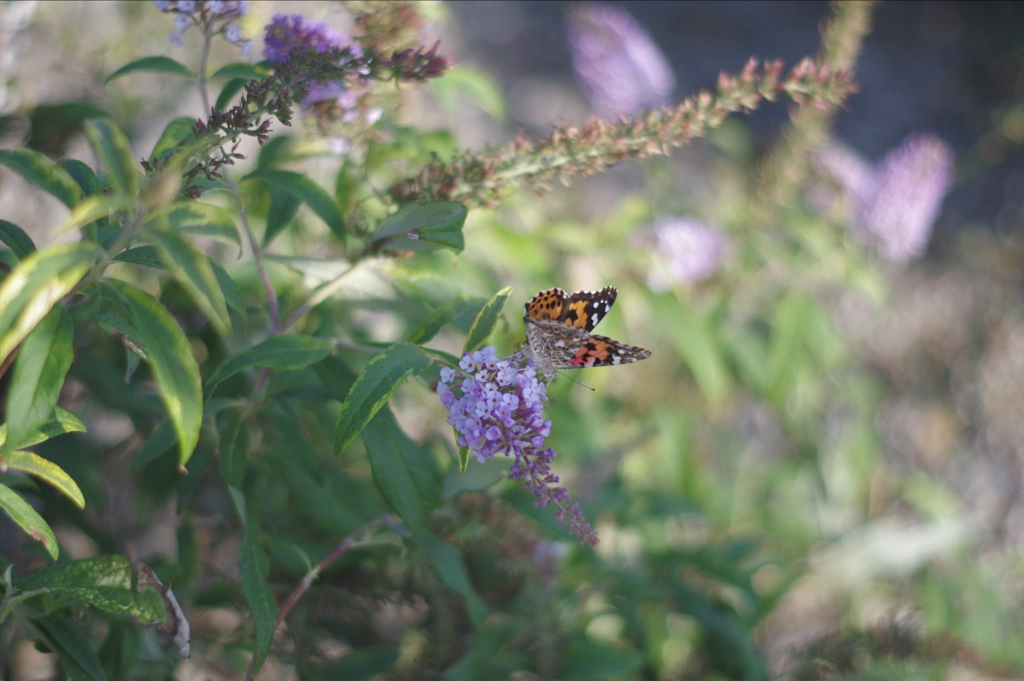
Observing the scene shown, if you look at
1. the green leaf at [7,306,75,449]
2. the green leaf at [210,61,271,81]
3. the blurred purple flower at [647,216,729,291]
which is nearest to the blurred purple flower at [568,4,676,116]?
the blurred purple flower at [647,216,729,291]

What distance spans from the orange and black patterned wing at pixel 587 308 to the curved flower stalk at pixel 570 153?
0.62 feet

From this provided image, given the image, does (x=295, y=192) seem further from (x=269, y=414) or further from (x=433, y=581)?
(x=433, y=581)

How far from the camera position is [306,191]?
46.8 inches

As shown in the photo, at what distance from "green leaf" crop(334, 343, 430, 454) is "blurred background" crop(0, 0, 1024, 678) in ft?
1.11

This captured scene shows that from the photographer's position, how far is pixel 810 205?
8.74ft

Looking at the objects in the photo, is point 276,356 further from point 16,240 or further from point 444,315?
point 16,240

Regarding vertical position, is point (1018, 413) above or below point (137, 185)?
above

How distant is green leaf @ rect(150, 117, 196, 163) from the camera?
97 centimetres

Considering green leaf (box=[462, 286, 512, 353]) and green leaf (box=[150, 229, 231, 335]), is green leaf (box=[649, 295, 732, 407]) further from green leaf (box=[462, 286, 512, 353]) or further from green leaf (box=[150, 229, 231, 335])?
green leaf (box=[150, 229, 231, 335])

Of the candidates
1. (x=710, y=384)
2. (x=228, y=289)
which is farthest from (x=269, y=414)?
(x=710, y=384)

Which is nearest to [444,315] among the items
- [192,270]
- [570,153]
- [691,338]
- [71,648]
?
[570,153]

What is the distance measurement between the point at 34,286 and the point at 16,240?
1.28 feet

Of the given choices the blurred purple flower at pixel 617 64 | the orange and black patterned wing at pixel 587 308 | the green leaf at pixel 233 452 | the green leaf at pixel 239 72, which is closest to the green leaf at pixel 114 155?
the green leaf at pixel 239 72

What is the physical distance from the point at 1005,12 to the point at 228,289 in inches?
185
